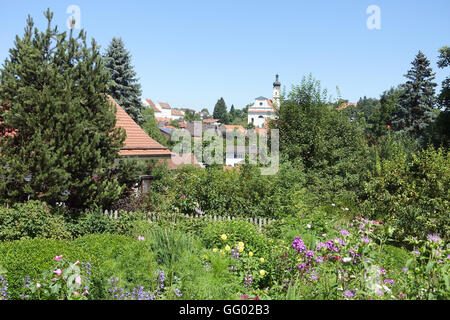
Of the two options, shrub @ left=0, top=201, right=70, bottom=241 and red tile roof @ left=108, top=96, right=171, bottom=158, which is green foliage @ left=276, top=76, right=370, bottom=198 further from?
shrub @ left=0, top=201, right=70, bottom=241

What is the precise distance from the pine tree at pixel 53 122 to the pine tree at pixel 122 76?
748 inches

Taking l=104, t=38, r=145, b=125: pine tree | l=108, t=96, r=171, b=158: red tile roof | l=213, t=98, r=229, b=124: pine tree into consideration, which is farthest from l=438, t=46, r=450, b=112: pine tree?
l=213, t=98, r=229, b=124: pine tree

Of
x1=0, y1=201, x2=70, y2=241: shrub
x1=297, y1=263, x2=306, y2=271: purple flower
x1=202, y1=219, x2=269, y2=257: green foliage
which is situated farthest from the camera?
x1=0, y1=201, x2=70, y2=241: shrub

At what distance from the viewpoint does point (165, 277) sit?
430 centimetres

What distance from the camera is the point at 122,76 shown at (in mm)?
29047

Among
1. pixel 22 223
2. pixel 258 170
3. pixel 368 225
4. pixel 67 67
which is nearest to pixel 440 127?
pixel 258 170

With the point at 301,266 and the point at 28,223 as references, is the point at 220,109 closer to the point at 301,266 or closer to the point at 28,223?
the point at 28,223

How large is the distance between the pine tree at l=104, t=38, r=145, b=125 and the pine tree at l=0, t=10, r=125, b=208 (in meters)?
19.0

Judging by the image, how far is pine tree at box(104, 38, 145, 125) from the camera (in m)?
28.6

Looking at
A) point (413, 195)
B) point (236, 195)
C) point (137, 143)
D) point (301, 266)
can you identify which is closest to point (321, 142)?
point (413, 195)

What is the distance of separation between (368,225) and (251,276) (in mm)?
1707

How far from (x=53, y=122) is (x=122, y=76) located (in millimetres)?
21190

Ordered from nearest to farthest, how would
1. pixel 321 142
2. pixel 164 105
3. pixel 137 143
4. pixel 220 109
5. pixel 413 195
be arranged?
pixel 413 195
pixel 137 143
pixel 321 142
pixel 164 105
pixel 220 109

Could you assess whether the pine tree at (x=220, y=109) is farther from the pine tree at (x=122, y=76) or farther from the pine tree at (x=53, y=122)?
the pine tree at (x=53, y=122)
